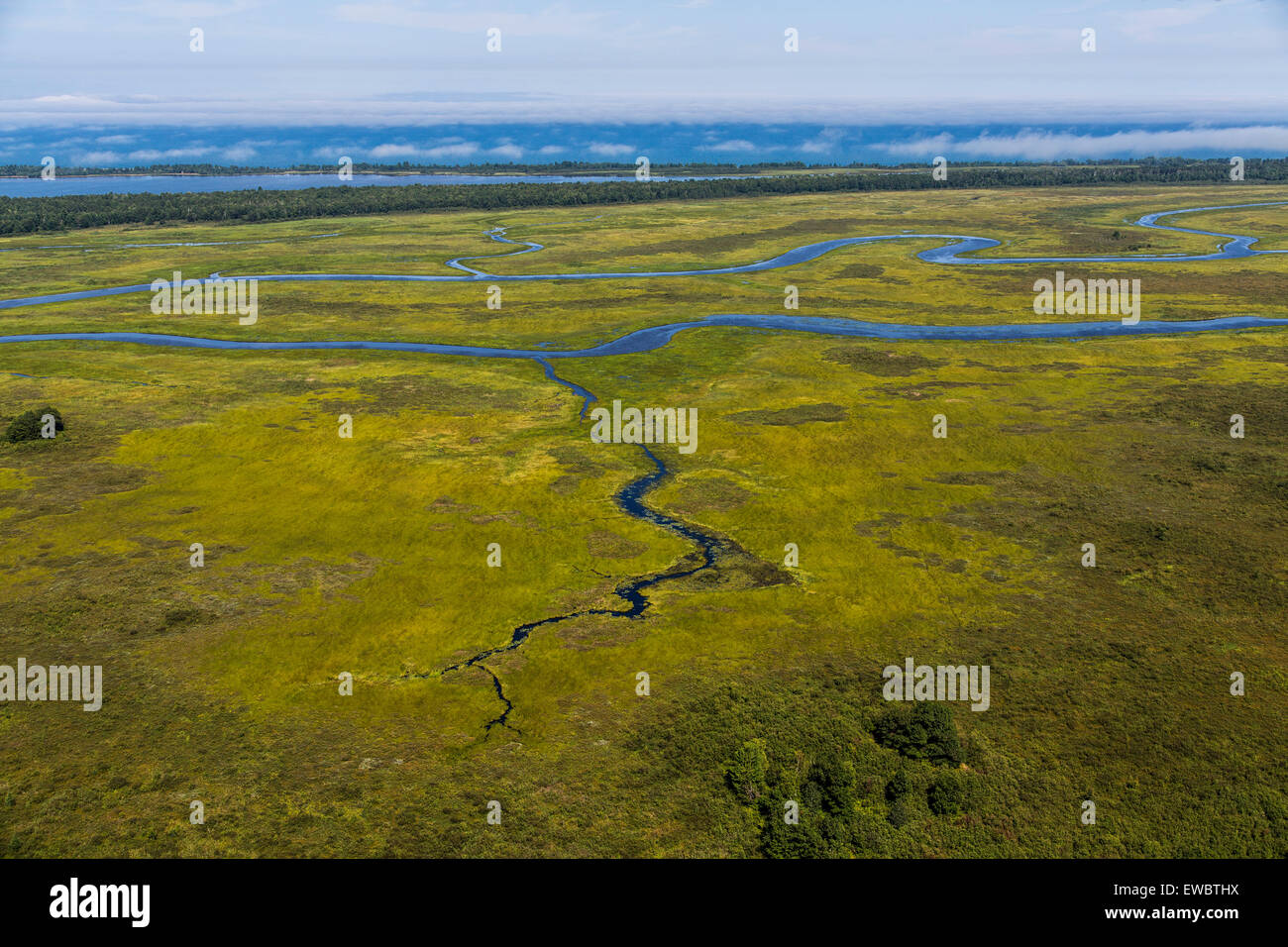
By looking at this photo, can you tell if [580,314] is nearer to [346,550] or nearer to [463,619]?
Result: [346,550]

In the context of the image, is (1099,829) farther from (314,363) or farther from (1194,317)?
(1194,317)

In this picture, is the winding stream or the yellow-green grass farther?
the winding stream

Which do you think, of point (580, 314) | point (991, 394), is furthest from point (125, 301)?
point (991, 394)

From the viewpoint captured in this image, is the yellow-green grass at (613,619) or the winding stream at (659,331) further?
the winding stream at (659,331)

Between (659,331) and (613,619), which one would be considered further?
(659,331)

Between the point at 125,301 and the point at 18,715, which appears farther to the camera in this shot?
the point at 125,301

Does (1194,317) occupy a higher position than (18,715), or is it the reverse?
(1194,317)

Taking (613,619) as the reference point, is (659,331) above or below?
above

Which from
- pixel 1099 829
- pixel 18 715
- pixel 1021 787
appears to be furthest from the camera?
pixel 18 715
